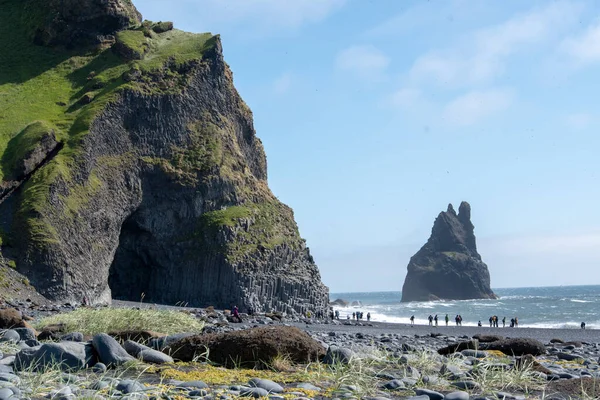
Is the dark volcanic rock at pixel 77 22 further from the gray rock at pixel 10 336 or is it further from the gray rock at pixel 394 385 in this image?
the gray rock at pixel 394 385

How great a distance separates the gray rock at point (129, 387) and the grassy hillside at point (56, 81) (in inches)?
2067

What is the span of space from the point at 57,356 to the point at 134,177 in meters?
60.8

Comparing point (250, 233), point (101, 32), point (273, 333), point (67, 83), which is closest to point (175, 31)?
point (101, 32)

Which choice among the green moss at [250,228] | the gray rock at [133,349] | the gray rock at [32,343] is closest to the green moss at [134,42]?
the green moss at [250,228]

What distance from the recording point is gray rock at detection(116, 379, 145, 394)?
802 cm

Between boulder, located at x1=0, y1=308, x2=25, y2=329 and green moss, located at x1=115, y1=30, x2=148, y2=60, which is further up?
green moss, located at x1=115, y1=30, x2=148, y2=60

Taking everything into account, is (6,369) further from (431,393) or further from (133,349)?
(431,393)

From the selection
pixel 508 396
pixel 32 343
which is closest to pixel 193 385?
pixel 508 396

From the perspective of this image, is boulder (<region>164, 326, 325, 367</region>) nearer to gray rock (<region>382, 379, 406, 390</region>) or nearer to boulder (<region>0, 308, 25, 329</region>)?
gray rock (<region>382, 379, 406, 390</region>)

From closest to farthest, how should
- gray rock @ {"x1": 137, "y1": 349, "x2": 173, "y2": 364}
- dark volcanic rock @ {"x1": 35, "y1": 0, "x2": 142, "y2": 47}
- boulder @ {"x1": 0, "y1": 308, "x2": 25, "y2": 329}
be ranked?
gray rock @ {"x1": 137, "y1": 349, "x2": 173, "y2": 364}, boulder @ {"x1": 0, "y1": 308, "x2": 25, "y2": 329}, dark volcanic rock @ {"x1": 35, "y1": 0, "x2": 142, "y2": 47}

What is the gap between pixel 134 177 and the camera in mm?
69312

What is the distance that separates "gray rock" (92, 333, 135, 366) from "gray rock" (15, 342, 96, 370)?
0.19m

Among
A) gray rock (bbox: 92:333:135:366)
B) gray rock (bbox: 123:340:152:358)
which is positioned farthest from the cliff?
gray rock (bbox: 92:333:135:366)

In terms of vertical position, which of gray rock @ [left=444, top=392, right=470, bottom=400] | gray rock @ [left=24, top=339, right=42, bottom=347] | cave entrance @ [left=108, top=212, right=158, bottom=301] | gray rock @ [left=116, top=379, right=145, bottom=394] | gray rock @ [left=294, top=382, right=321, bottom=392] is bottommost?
gray rock @ [left=294, top=382, right=321, bottom=392]
